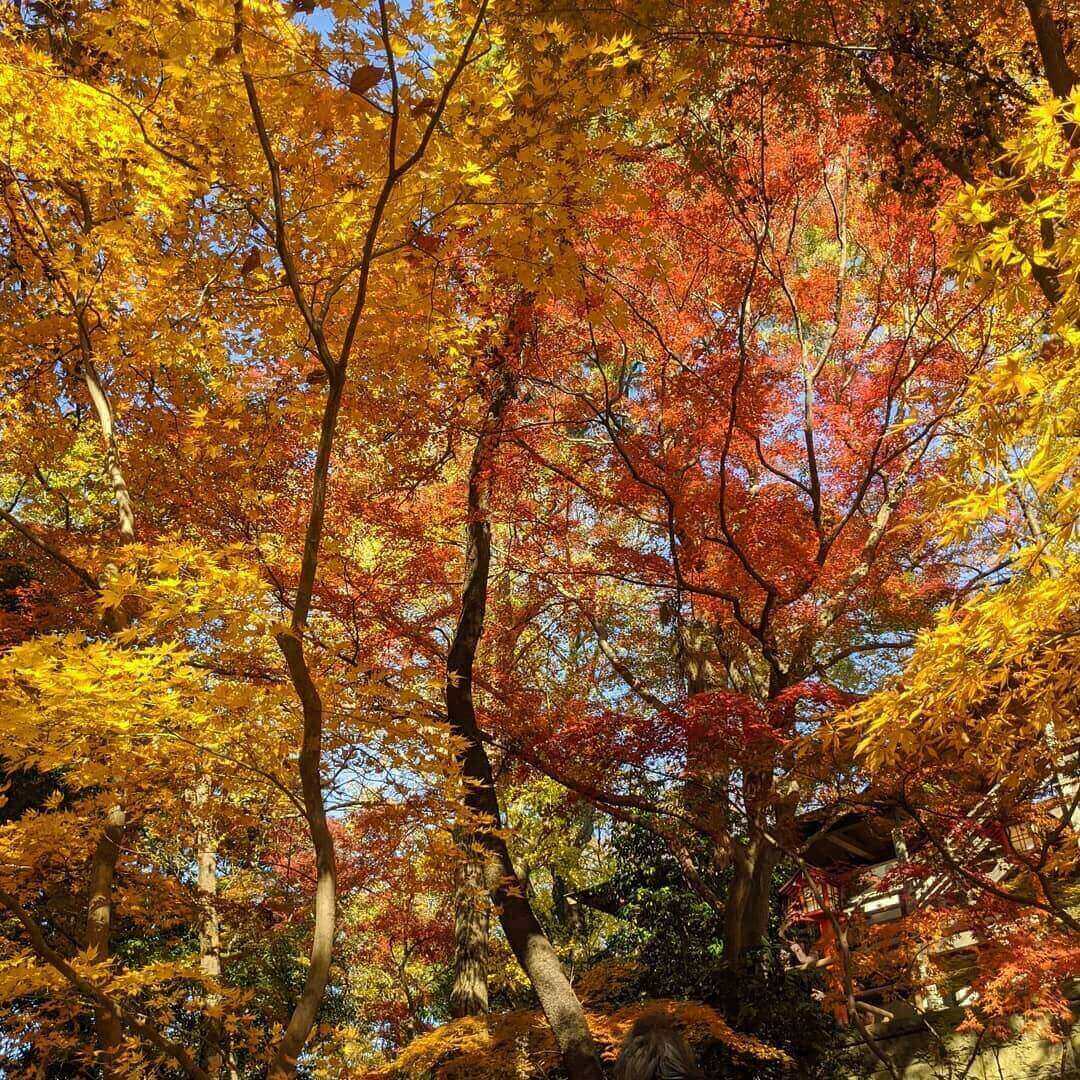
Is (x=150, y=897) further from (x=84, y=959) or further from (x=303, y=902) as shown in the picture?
(x=303, y=902)

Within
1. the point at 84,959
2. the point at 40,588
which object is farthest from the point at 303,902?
the point at 84,959

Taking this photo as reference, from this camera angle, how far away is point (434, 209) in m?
3.94

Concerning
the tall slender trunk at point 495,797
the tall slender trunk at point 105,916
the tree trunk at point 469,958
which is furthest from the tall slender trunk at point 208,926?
the tall slender trunk at point 105,916

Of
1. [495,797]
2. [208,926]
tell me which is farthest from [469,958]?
[208,926]

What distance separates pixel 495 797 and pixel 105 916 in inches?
125

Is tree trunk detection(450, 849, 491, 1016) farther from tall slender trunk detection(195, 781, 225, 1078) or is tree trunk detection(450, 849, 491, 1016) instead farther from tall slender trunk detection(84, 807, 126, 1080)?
tall slender trunk detection(84, 807, 126, 1080)

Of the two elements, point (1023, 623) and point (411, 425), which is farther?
point (411, 425)

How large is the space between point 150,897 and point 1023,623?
568 centimetres

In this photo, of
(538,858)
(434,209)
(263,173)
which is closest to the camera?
(434,209)

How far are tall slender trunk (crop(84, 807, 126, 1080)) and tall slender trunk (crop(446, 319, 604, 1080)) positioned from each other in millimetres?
1985

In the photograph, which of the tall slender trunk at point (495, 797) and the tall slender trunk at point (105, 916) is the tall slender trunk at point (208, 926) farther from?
the tall slender trunk at point (105, 916)

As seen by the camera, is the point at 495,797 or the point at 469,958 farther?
the point at 469,958

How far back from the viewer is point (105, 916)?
190 inches

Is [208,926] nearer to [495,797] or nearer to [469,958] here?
[469,958]
